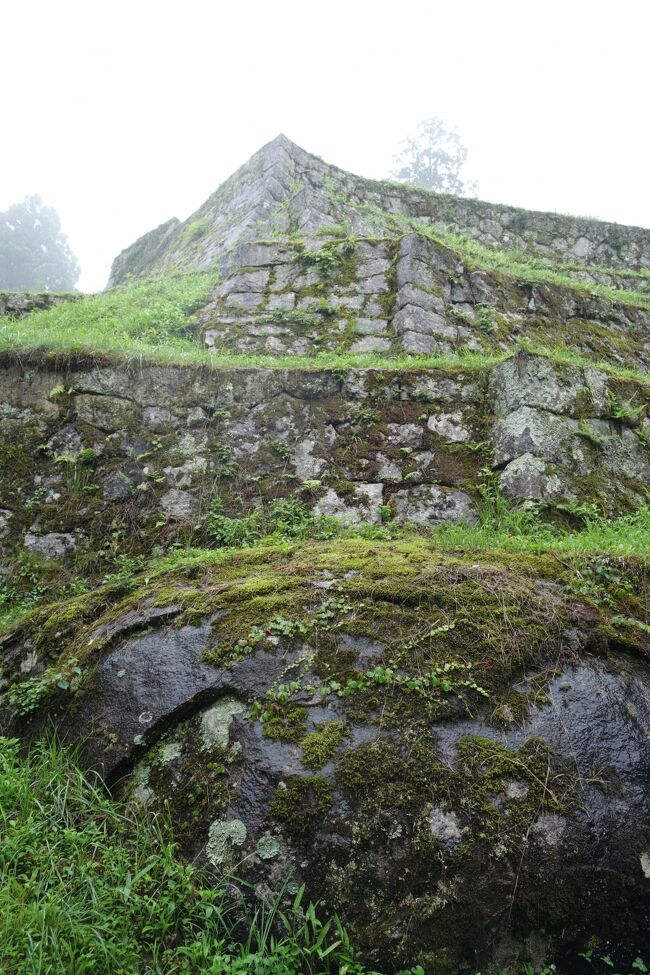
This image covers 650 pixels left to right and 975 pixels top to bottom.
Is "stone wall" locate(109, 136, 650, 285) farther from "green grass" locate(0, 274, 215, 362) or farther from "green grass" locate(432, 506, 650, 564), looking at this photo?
"green grass" locate(432, 506, 650, 564)

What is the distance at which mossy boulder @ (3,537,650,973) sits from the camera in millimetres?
2338

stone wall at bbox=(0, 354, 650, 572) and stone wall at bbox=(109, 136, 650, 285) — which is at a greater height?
stone wall at bbox=(109, 136, 650, 285)

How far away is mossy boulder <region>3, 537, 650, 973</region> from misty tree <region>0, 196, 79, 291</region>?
33413mm

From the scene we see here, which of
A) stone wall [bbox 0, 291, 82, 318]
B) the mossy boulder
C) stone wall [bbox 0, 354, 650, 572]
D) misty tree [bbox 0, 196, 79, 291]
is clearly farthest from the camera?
misty tree [bbox 0, 196, 79, 291]

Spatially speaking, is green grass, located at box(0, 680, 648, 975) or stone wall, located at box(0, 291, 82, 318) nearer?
green grass, located at box(0, 680, 648, 975)

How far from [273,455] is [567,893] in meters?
3.92

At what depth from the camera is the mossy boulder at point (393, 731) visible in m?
2.34

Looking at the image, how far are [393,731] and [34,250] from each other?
3769 centimetres

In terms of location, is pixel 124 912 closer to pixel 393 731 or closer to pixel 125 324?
pixel 393 731

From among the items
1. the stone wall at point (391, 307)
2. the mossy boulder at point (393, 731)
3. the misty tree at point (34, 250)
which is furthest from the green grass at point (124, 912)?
the misty tree at point (34, 250)

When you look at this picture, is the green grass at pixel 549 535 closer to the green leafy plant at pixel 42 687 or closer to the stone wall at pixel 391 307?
the green leafy plant at pixel 42 687

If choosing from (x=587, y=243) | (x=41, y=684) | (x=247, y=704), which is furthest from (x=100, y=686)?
(x=587, y=243)

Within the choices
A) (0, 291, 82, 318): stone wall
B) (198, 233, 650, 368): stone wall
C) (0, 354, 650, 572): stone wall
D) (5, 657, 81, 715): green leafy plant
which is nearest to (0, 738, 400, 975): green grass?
(5, 657, 81, 715): green leafy plant

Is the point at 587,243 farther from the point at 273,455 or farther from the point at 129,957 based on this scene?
the point at 129,957
